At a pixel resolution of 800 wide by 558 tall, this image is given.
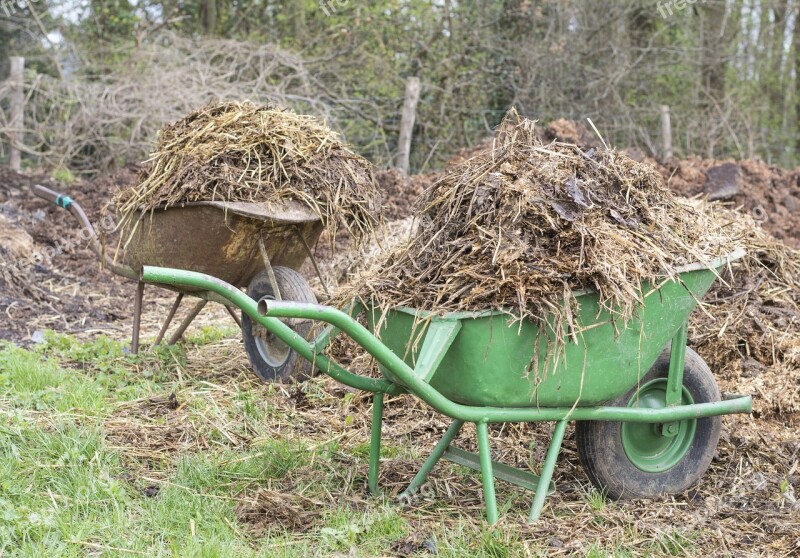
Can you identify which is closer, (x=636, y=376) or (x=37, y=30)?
(x=636, y=376)

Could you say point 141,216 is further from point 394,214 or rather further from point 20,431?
point 394,214

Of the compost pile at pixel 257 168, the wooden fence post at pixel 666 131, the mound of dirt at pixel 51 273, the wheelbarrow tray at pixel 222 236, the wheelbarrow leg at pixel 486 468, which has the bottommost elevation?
the mound of dirt at pixel 51 273

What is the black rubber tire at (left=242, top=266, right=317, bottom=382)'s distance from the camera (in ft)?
14.6

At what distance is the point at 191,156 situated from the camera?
4.30 m

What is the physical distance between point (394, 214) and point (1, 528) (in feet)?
16.8

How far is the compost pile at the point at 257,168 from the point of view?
167 inches

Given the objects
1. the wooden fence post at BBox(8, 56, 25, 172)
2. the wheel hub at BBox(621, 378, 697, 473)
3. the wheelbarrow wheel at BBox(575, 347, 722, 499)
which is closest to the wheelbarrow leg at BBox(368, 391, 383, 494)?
the wheelbarrow wheel at BBox(575, 347, 722, 499)

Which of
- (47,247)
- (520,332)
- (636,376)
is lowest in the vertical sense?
(47,247)

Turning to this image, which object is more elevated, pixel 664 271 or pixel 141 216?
pixel 664 271

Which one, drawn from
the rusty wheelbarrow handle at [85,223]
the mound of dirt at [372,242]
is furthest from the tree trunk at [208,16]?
the rusty wheelbarrow handle at [85,223]

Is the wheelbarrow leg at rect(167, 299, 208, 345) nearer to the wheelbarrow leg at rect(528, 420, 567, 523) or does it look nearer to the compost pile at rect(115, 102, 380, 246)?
the compost pile at rect(115, 102, 380, 246)

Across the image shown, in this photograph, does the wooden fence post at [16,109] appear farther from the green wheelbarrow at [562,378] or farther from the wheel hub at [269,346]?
the green wheelbarrow at [562,378]

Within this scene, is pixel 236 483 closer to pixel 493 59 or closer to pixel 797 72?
pixel 493 59

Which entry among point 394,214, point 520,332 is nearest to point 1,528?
point 520,332
